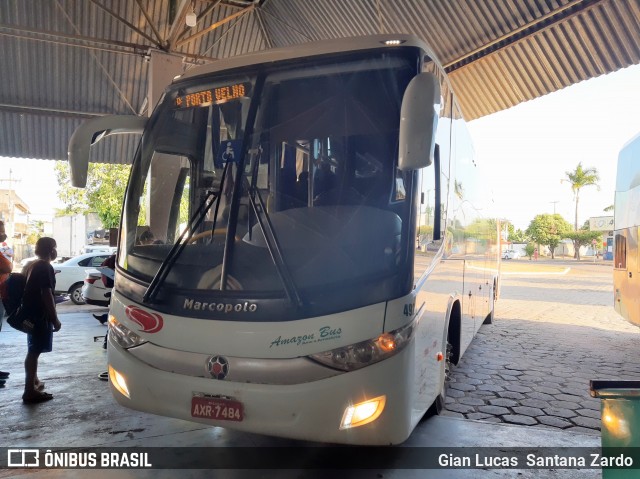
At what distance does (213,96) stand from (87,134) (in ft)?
3.77

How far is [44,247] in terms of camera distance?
5.34 m

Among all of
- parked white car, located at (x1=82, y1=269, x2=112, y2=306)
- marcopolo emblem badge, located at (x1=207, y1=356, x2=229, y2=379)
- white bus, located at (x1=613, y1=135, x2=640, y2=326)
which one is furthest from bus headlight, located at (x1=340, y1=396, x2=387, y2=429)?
parked white car, located at (x1=82, y1=269, x2=112, y2=306)

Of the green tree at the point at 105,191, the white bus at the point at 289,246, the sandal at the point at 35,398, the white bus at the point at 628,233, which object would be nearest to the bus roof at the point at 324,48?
the white bus at the point at 289,246

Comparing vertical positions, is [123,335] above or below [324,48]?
below

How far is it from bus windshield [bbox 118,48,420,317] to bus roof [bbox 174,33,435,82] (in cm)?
8

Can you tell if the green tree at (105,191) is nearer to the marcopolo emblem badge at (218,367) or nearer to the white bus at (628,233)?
the white bus at (628,233)

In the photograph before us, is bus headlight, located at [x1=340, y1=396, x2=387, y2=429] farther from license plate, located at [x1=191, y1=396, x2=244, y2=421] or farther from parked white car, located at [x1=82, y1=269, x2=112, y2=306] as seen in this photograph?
parked white car, located at [x1=82, y1=269, x2=112, y2=306]

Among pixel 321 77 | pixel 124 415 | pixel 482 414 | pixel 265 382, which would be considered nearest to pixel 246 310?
pixel 265 382

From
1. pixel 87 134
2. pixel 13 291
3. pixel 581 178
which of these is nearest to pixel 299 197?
pixel 87 134

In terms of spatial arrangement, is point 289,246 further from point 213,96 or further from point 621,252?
point 621,252

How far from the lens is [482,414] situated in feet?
17.1

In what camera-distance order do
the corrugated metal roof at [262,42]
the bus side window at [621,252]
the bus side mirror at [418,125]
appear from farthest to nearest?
the bus side window at [621,252], the corrugated metal roof at [262,42], the bus side mirror at [418,125]

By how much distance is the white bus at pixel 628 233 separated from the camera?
8.01 meters

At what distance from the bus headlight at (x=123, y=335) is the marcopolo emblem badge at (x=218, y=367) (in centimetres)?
56
